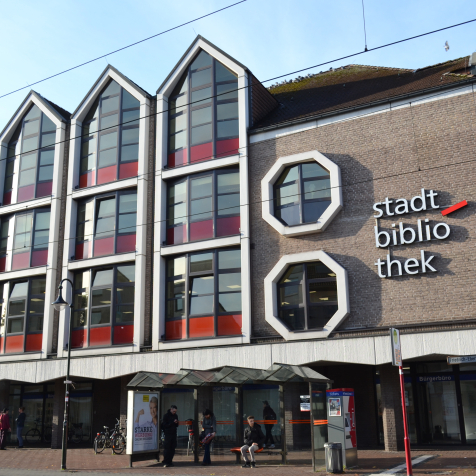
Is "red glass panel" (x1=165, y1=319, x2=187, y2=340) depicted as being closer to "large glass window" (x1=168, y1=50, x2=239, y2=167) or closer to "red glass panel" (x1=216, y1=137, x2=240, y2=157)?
"large glass window" (x1=168, y1=50, x2=239, y2=167)

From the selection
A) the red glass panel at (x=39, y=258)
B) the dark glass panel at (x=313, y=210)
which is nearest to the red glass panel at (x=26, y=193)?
the red glass panel at (x=39, y=258)

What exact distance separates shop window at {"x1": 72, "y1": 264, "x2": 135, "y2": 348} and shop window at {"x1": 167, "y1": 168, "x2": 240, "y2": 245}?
262cm

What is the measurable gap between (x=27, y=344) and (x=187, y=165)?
34.1ft

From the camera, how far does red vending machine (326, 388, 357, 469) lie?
46.5ft

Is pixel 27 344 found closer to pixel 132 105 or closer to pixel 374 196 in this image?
pixel 132 105

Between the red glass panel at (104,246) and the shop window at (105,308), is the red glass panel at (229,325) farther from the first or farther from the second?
the red glass panel at (104,246)

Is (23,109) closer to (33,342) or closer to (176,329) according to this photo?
(33,342)

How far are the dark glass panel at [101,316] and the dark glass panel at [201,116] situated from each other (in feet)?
27.4

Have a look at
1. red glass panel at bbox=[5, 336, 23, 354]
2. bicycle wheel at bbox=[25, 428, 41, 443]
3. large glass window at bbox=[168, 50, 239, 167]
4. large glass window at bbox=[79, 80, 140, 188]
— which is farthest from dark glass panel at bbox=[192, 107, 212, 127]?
bicycle wheel at bbox=[25, 428, 41, 443]

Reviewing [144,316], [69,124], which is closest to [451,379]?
[144,316]

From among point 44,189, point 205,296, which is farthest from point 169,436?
point 44,189

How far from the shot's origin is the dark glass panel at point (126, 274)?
23391mm

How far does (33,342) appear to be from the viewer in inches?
979

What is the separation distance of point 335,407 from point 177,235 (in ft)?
→ 34.9
